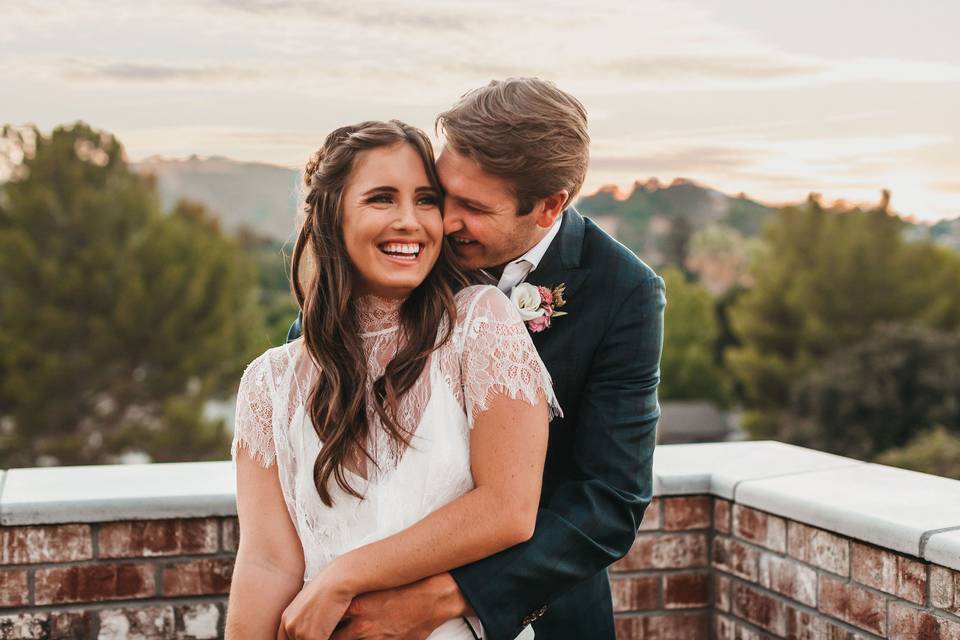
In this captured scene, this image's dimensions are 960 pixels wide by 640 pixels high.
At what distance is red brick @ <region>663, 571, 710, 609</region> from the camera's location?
3297 millimetres

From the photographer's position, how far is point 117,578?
2975mm

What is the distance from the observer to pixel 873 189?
45281 millimetres

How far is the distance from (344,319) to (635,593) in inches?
64.7

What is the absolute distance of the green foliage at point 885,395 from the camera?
2667 centimetres

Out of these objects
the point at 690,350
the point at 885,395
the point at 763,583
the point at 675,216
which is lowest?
the point at 690,350

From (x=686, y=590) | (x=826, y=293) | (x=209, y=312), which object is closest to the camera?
(x=686, y=590)

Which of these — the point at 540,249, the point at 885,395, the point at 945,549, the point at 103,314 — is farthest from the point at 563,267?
the point at 103,314

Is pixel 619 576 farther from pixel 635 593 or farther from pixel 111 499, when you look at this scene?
pixel 111 499

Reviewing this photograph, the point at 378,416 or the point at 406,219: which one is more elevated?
the point at 406,219

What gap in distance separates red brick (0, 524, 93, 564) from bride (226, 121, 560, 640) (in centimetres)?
107

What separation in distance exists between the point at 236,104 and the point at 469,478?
50347 mm

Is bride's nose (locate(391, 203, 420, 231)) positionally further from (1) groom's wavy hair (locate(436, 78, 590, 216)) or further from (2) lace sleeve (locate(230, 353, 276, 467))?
(2) lace sleeve (locate(230, 353, 276, 467))

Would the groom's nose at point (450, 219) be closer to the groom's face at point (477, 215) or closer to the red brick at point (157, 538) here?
the groom's face at point (477, 215)

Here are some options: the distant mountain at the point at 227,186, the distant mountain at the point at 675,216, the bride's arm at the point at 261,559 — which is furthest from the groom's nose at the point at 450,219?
the distant mountain at the point at 675,216
